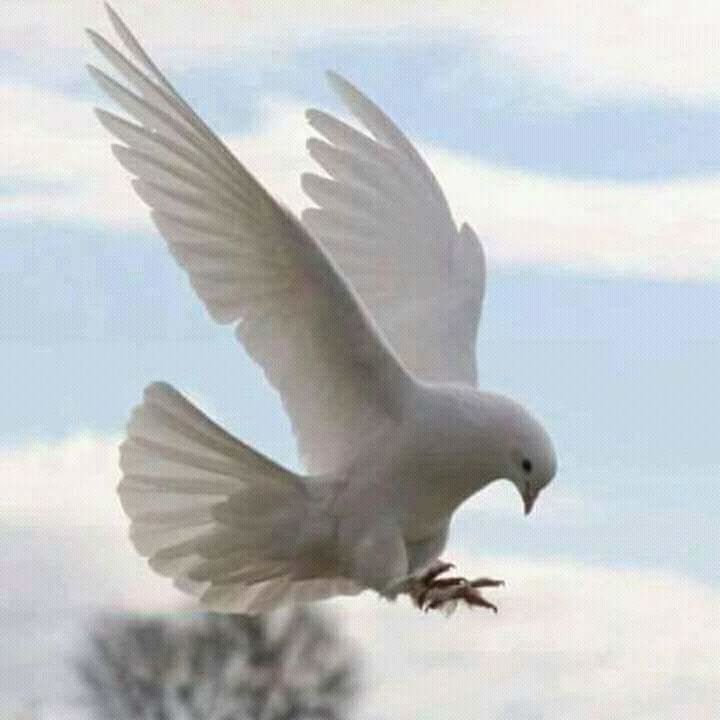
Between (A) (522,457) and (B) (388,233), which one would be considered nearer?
(A) (522,457)

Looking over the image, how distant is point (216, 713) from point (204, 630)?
3146 mm

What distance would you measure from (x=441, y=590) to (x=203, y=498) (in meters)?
0.94

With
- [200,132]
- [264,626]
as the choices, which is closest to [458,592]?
[200,132]

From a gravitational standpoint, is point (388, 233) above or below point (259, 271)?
above

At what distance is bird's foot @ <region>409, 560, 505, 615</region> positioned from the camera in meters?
17.5

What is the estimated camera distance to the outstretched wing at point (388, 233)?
19.0 m

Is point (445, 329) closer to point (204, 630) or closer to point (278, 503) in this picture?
point (278, 503)

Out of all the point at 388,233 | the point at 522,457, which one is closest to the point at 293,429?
the point at 522,457

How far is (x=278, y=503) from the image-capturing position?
17578mm

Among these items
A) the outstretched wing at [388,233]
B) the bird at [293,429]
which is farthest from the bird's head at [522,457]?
the outstretched wing at [388,233]

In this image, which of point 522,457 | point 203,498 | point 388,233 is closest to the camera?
point 522,457

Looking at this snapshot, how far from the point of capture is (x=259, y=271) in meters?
17.4

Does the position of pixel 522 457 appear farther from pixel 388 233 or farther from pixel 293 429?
Result: pixel 388 233

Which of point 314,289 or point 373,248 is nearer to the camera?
point 314,289
